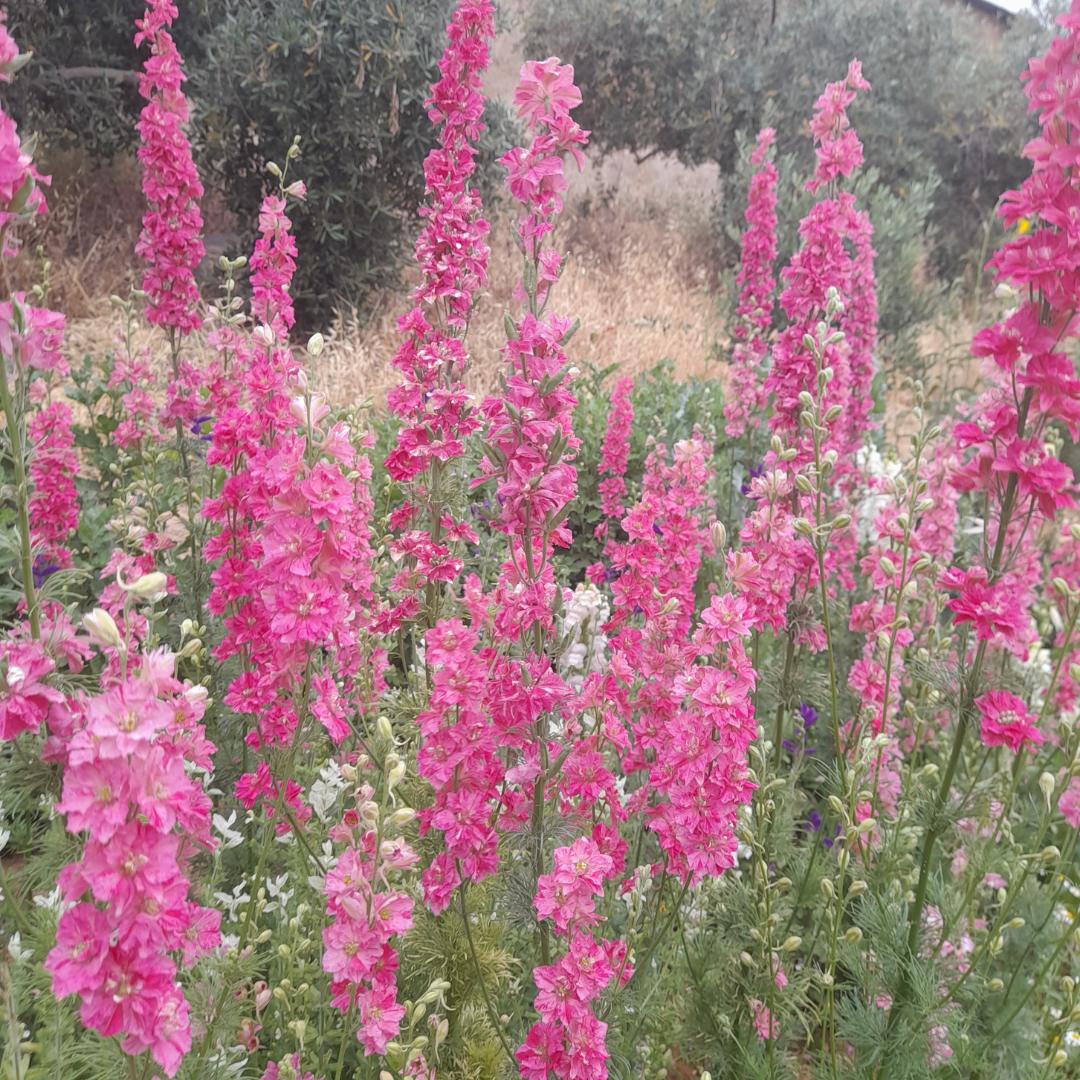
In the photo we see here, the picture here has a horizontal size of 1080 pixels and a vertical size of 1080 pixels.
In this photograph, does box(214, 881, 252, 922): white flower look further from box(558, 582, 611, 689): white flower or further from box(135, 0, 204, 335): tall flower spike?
box(135, 0, 204, 335): tall flower spike

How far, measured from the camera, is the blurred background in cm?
914

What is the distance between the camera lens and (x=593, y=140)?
15.6 metres

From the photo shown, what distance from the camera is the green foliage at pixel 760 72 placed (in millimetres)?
14227

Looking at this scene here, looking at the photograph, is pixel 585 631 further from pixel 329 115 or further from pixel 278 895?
pixel 329 115

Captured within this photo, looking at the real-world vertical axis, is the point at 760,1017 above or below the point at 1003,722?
below

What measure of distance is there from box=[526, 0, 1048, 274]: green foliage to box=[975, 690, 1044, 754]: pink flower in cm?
1308

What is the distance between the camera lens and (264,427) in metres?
2.30

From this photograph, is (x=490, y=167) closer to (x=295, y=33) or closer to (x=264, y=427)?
(x=295, y=33)

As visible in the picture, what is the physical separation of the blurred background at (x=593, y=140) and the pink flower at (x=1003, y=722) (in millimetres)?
4672

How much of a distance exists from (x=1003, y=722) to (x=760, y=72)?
14.5 metres

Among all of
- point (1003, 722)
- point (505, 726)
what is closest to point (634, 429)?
point (1003, 722)

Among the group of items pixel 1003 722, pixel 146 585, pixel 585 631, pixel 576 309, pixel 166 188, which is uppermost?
pixel 146 585

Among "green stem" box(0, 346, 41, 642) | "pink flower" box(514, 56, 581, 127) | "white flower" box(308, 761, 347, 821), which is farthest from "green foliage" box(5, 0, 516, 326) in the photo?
"green stem" box(0, 346, 41, 642)

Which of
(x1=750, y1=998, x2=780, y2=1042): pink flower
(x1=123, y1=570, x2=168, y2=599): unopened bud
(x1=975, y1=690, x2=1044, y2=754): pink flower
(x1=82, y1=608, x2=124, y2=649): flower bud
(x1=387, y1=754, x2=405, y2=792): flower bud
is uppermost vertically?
(x1=123, y1=570, x2=168, y2=599): unopened bud
